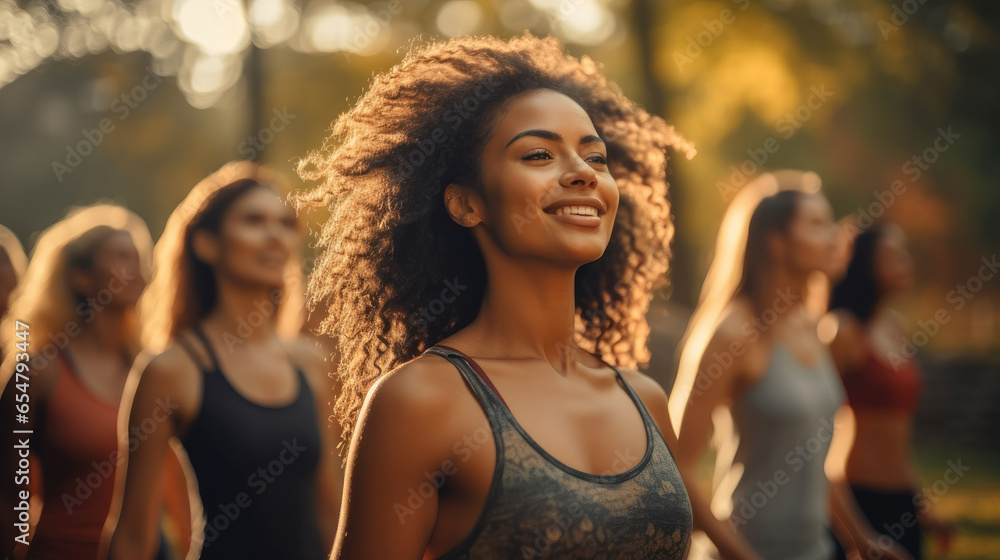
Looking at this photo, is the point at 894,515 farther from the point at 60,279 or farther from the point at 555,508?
the point at 60,279

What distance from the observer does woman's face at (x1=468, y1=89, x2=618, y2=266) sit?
7.49 ft

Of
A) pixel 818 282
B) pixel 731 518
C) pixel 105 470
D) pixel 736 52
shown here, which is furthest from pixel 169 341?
pixel 736 52

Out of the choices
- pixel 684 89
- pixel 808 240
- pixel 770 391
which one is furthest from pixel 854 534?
pixel 684 89

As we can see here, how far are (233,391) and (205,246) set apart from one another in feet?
2.58

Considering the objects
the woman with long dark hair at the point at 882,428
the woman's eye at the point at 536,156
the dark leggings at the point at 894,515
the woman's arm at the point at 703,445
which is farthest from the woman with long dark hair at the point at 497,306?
the dark leggings at the point at 894,515

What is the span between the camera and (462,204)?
246 cm

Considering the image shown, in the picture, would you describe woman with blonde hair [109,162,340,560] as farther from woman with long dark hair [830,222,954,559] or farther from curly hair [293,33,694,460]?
woman with long dark hair [830,222,954,559]

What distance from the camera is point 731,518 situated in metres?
4.15

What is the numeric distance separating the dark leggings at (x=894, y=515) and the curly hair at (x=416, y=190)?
139 inches

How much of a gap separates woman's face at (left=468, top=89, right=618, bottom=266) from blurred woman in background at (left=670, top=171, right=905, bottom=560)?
1.89 metres

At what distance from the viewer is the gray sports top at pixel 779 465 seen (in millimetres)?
4156

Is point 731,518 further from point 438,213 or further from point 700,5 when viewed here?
point 700,5

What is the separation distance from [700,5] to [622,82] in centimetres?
353

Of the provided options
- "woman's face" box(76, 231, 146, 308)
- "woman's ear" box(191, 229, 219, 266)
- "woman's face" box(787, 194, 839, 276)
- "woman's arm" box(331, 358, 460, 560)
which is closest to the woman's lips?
"woman's arm" box(331, 358, 460, 560)
